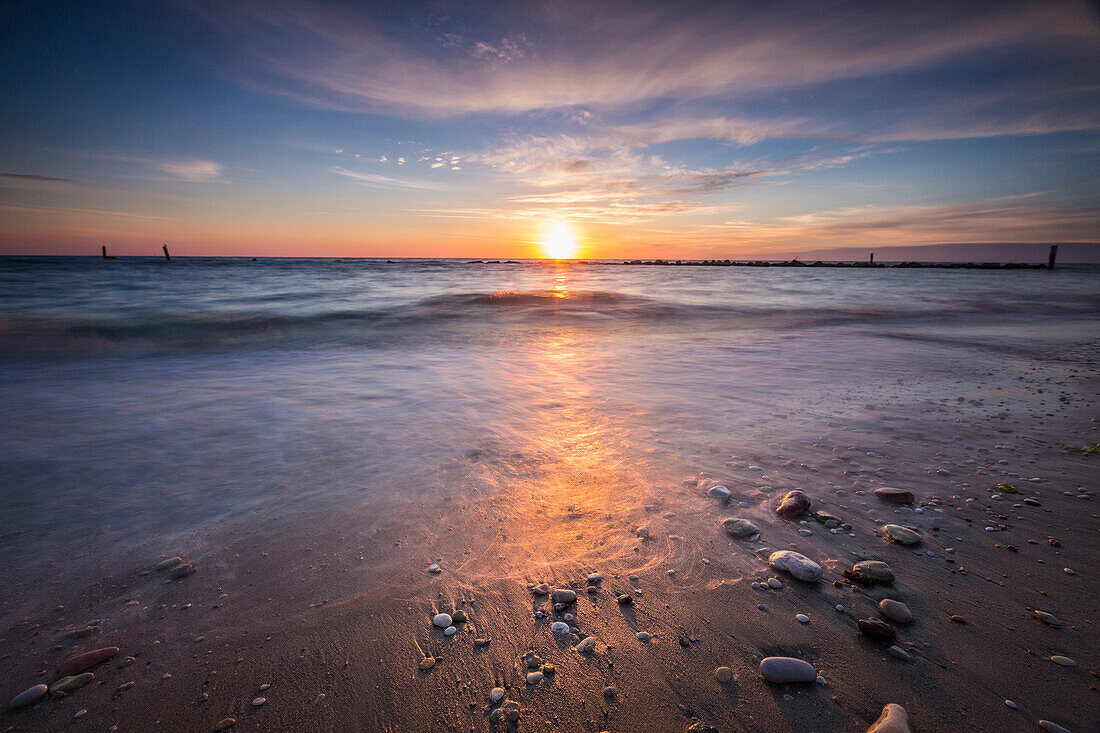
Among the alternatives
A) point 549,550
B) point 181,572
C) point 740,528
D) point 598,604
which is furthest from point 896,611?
point 181,572

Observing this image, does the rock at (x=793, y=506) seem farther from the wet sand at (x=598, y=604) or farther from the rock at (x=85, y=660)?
the rock at (x=85, y=660)

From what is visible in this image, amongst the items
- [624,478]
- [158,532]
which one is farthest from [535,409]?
[158,532]

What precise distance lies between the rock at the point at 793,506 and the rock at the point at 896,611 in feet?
2.25

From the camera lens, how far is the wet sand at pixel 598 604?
1478mm

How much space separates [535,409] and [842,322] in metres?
11.5

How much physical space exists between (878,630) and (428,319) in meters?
12.8

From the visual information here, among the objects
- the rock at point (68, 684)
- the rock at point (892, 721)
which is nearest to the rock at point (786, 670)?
the rock at point (892, 721)

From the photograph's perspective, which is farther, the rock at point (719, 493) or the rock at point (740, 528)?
the rock at point (719, 493)

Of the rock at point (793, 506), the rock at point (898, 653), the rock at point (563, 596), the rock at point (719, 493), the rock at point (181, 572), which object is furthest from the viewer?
the rock at point (719, 493)

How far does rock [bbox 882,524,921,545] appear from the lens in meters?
2.20

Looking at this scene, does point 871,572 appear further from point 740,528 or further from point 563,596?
point 563,596

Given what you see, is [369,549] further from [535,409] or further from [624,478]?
[535,409]

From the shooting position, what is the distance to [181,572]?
213 centimetres

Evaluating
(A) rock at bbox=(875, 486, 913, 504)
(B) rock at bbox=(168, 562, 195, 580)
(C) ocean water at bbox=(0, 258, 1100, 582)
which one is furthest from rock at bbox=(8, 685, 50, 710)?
(A) rock at bbox=(875, 486, 913, 504)
